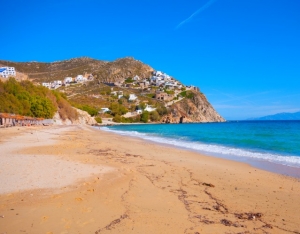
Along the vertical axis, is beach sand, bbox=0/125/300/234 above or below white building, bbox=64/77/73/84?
below

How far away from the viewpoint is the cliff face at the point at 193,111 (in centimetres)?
13162

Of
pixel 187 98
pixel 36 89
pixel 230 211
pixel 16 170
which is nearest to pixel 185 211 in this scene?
pixel 230 211

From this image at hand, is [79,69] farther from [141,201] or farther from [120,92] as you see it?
[141,201]

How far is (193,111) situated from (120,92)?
153 feet

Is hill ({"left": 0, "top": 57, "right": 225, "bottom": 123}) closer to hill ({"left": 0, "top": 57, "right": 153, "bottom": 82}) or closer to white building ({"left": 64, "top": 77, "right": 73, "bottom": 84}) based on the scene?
hill ({"left": 0, "top": 57, "right": 153, "bottom": 82})

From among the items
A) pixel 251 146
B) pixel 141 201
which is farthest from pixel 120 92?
pixel 141 201

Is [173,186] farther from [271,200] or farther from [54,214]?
[54,214]

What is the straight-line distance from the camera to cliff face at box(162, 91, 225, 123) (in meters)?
132

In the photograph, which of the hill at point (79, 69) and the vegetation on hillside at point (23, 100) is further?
the hill at point (79, 69)

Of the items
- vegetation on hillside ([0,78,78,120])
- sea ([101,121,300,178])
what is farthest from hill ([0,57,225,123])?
sea ([101,121,300,178])

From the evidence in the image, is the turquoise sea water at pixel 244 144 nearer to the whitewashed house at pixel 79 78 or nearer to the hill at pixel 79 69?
the whitewashed house at pixel 79 78

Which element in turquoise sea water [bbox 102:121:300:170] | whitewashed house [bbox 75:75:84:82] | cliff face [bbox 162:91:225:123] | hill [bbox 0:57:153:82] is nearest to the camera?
turquoise sea water [bbox 102:121:300:170]

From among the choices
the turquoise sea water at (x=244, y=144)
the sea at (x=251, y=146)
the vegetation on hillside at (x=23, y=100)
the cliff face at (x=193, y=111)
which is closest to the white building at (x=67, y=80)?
the cliff face at (x=193, y=111)

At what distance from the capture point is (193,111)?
A: 471 feet
